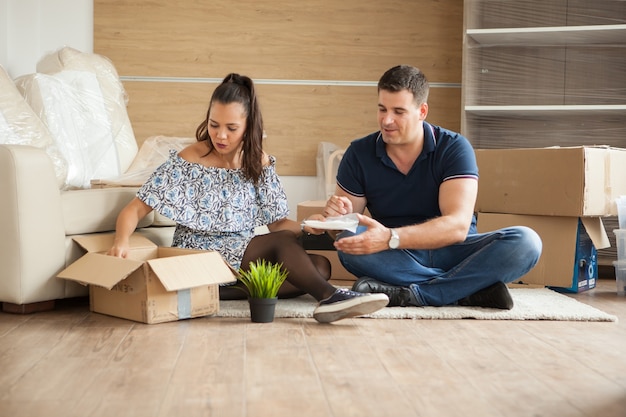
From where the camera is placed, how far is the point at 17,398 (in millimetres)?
1397

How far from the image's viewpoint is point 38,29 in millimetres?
Answer: 3949

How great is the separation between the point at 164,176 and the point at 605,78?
93.5 inches

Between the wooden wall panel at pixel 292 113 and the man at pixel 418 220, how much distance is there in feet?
5.35

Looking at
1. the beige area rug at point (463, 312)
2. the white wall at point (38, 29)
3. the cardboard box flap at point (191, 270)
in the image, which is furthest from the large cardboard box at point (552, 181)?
the white wall at point (38, 29)

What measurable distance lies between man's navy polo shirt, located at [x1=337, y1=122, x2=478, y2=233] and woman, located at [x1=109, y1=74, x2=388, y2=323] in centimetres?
25

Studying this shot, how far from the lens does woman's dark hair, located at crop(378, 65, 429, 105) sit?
2306mm

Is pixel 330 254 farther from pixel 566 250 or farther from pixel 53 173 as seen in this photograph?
pixel 53 173

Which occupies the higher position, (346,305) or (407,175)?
(407,175)

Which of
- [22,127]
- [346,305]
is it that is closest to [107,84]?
[22,127]

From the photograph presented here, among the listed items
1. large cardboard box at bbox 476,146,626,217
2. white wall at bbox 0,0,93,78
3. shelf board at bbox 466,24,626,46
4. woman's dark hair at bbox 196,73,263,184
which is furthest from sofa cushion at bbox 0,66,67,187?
shelf board at bbox 466,24,626,46

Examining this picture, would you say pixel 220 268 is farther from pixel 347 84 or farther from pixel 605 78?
pixel 605 78

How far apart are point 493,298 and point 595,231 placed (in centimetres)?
79

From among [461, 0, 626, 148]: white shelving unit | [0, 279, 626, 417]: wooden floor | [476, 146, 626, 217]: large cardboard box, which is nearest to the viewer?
[0, 279, 626, 417]: wooden floor

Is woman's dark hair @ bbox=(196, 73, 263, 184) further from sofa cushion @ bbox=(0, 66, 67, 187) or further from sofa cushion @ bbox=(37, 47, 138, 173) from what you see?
sofa cushion @ bbox=(37, 47, 138, 173)
